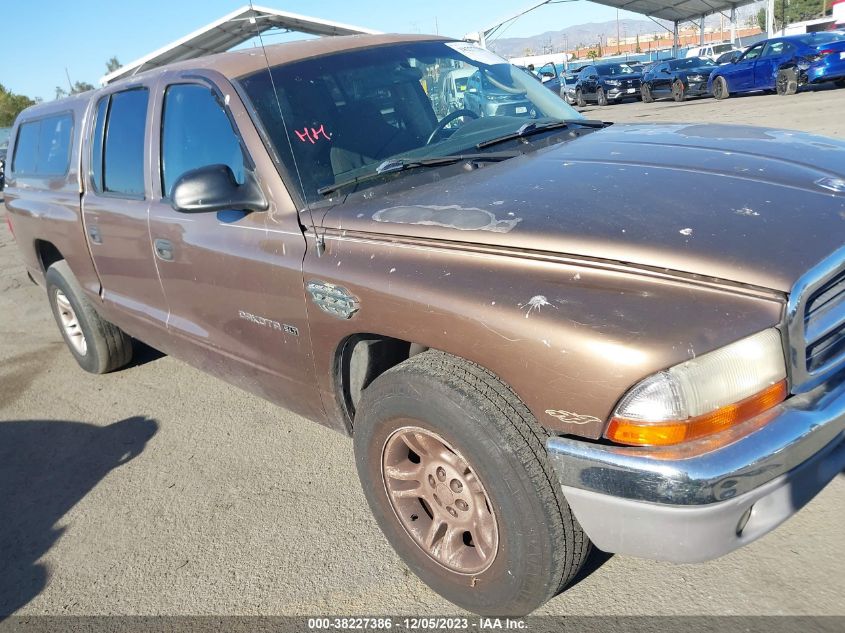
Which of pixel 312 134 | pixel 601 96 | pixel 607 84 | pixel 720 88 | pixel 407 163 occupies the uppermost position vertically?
pixel 312 134

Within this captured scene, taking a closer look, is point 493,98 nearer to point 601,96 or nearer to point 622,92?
point 622,92

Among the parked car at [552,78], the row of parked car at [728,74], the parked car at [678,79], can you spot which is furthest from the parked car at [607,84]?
the parked car at [552,78]

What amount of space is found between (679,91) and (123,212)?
68.6 feet

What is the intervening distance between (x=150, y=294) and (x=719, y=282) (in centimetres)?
285

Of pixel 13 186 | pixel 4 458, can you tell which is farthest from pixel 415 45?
pixel 13 186

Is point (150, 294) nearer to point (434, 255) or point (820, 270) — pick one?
point (434, 255)

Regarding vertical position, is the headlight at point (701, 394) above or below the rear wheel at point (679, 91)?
above

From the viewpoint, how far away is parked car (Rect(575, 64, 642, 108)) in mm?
24094

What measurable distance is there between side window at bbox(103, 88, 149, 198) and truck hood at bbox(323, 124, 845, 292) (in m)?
1.57

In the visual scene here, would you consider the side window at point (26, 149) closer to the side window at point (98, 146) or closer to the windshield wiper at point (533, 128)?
the side window at point (98, 146)

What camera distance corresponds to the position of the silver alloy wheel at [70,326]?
195 inches

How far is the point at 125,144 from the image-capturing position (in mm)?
3699

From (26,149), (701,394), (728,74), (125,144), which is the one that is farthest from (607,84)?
(701,394)

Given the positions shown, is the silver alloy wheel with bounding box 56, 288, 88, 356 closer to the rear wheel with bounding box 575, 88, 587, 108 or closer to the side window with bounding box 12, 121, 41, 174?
the side window with bounding box 12, 121, 41, 174
